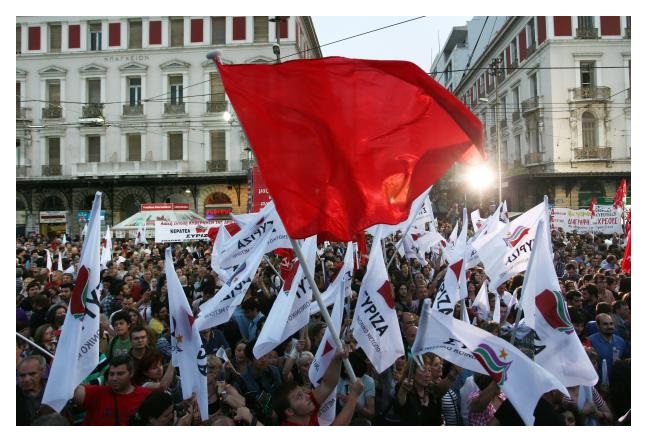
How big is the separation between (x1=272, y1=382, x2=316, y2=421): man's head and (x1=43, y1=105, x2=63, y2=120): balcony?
37036 mm

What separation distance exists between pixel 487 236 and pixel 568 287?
132 cm

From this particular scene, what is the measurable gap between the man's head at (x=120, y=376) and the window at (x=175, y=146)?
32808 mm

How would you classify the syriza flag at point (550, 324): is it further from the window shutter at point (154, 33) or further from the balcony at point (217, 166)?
the window shutter at point (154, 33)

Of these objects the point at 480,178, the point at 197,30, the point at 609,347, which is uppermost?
the point at 197,30

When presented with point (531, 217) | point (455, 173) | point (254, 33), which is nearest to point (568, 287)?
point (531, 217)

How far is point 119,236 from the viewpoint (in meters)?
22.7

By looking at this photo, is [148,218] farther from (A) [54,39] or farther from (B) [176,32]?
(A) [54,39]

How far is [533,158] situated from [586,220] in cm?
2044

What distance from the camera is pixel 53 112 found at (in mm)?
35719

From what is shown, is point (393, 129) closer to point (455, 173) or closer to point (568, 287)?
point (568, 287)

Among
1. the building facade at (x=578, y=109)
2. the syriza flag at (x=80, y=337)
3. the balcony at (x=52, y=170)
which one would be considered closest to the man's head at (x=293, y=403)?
the syriza flag at (x=80, y=337)

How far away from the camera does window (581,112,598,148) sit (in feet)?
111

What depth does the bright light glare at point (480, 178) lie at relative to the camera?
1328 inches

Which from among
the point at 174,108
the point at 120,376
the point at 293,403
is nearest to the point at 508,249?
the point at 293,403
